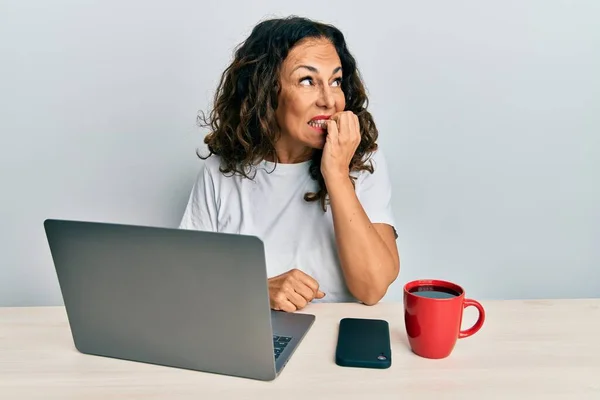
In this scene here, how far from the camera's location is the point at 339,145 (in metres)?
1.39

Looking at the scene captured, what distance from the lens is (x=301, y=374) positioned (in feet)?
2.83

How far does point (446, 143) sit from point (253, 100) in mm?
700

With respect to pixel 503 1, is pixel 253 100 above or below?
below

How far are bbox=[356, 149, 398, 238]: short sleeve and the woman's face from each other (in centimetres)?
16

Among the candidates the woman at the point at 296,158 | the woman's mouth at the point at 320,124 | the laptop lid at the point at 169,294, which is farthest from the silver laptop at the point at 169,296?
the woman's mouth at the point at 320,124

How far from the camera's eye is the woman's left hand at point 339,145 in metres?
1.37

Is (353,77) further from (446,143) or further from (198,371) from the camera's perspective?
(198,371)

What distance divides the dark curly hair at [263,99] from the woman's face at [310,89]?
3cm

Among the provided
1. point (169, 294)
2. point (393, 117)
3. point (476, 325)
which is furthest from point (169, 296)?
point (393, 117)

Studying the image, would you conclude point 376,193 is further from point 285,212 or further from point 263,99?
point 263,99

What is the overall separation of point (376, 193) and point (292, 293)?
1.52ft

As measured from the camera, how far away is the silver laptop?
2.57 feet

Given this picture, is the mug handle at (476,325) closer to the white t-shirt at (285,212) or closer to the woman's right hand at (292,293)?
the woman's right hand at (292,293)

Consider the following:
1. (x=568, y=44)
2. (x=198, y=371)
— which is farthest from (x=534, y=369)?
(x=568, y=44)
